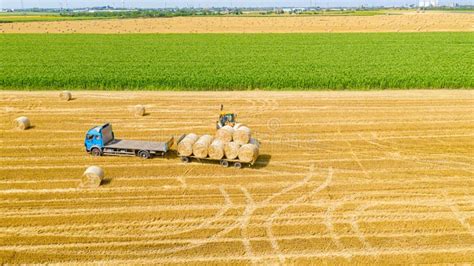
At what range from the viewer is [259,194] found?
15.2 m

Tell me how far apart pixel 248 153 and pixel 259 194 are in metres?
2.08

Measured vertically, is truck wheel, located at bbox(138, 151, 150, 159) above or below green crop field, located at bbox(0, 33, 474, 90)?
below

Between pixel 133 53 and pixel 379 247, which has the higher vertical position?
pixel 133 53

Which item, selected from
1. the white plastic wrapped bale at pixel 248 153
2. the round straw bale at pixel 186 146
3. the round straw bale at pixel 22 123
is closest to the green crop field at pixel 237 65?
the round straw bale at pixel 22 123

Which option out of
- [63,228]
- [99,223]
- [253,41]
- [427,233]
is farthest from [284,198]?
[253,41]

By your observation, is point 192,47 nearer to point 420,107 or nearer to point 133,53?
point 133,53

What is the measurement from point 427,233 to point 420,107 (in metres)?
15.4

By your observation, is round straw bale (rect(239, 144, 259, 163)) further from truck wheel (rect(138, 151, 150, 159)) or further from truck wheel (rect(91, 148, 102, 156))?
truck wheel (rect(91, 148, 102, 156))

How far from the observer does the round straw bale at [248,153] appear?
16.7 m

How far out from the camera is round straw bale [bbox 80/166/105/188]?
50.5 feet

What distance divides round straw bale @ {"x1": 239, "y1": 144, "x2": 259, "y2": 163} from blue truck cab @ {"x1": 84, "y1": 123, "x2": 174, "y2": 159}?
3237 millimetres

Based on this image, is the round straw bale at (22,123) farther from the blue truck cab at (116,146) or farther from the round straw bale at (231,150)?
the round straw bale at (231,150)

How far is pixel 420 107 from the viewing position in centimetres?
2650

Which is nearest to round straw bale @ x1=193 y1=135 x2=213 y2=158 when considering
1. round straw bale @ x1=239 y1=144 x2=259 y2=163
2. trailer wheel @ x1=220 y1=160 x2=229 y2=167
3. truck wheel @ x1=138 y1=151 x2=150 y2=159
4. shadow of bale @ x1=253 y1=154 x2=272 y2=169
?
trailer wheel @ x1=220 y1=160 x2=229 y2=167
